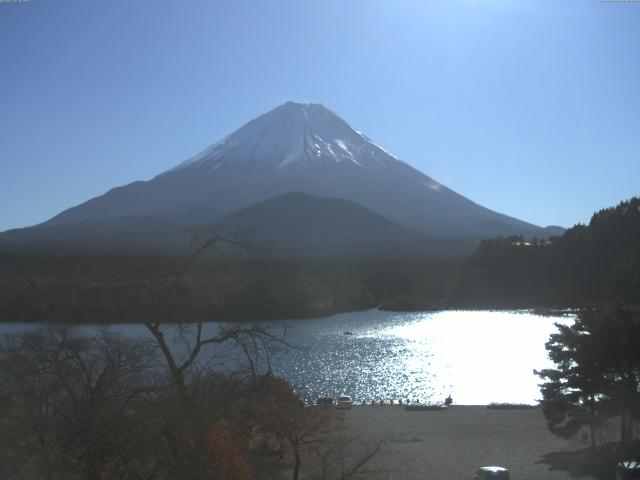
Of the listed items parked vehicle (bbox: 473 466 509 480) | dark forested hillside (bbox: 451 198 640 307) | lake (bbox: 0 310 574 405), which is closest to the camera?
parked vehicle (bbox: 473 466 509 480)

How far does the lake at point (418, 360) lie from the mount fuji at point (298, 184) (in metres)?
32.1

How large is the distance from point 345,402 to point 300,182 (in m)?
60.3

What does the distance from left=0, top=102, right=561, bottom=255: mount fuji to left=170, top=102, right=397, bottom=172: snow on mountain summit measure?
4.5 inches

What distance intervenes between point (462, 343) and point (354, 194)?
47.9 m

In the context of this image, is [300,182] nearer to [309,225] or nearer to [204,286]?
[309,225]

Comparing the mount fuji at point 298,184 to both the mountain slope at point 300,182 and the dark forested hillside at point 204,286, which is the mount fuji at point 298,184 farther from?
the dark forested hillside at point 204,286

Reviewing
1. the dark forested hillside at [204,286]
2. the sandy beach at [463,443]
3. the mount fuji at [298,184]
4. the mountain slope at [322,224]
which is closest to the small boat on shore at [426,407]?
the sandy beach at [463,443]

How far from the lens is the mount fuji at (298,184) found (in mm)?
66500

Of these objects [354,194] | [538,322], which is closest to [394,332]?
[538,322]

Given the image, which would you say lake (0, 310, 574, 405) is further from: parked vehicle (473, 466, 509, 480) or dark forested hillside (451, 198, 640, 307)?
dark forested hillside (451, 198, 640, 307)

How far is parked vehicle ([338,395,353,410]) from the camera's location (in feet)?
41.9

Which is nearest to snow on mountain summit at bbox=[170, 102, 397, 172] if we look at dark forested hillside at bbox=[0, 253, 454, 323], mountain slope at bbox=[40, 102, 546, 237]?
mountain slope at bbox=[40, 102, 546, 237]

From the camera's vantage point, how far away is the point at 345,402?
13.2 metres

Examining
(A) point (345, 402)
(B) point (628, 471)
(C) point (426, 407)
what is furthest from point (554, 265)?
(B) point (628, 471)
